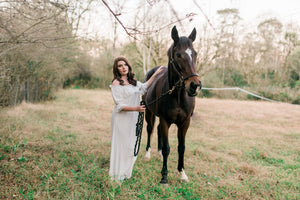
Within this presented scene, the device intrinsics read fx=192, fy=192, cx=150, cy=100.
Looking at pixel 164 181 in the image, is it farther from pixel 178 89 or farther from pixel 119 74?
pixel 119 74

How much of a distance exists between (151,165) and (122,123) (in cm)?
124

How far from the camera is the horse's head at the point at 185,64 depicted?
230cm

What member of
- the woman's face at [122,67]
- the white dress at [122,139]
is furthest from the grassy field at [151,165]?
the woman's face at [122,67]

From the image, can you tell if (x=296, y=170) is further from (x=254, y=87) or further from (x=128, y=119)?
(x=254, y=87)

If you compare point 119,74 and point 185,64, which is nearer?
point 185,64

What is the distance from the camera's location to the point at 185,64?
7.97 ft

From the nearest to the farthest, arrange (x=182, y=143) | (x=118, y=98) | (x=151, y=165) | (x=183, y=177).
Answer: (x=118, y=98) < (x=183, y=177) < (x=182, y=143) < (x=151, y=165)

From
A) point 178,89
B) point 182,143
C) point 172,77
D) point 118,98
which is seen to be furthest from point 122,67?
point 182,143

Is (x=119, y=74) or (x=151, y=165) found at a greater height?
(x=119, y=74)

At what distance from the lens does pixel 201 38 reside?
763 cm

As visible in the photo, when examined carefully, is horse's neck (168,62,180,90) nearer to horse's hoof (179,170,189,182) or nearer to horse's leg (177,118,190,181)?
horse's leg (177,118,190,181)

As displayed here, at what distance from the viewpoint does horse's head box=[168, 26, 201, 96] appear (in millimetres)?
2299

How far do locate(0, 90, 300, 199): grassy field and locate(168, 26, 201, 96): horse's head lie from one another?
58.7 inches

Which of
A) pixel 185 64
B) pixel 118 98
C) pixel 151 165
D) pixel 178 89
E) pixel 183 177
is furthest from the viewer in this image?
pixel 151 165
